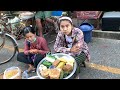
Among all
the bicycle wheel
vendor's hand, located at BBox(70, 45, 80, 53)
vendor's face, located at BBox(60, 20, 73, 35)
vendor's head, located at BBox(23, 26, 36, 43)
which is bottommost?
the bicycle wheel

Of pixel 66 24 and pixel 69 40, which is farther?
pixel 69 40

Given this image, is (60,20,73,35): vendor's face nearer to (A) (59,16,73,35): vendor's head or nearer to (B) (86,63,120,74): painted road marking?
(A) (59,16,73,35): vendor's head

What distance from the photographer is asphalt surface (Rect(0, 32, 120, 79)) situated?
11.1 ft

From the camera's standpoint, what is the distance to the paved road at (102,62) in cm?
339

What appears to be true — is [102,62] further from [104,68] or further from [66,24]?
[66,24]

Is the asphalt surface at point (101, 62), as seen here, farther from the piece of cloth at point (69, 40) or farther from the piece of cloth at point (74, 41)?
the piece of cloth at point (69, 40)

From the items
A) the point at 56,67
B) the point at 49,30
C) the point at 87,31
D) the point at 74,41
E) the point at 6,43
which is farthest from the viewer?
the point at 49,30

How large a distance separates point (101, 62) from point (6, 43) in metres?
2.17

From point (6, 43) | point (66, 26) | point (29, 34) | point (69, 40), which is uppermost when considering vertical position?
point (66, 26)

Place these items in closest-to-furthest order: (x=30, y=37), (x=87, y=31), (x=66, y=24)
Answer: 1. (x=66, y=24)
2. (x=30, y=37)
3. (x=87, y=31)

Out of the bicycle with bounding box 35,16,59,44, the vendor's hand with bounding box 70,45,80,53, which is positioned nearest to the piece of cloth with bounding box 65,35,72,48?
the vendor's hand with bounding box 70,45,80,53

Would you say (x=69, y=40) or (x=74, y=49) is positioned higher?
(x=69, y=40)

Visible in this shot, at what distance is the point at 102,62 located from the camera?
12.3ft

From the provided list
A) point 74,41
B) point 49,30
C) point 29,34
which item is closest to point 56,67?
point 74,41
